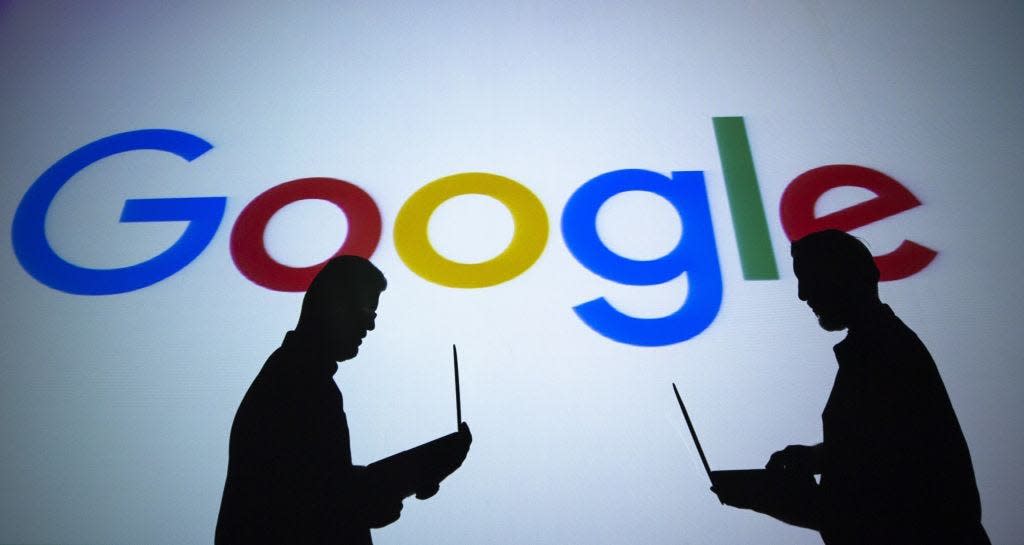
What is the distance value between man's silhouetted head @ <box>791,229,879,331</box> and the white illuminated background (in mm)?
640

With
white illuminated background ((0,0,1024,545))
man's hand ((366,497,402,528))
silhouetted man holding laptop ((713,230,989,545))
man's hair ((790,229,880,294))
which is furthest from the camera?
white illuminated background ((0,0,1024,545))

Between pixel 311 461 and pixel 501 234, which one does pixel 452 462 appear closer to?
pixel 311 461

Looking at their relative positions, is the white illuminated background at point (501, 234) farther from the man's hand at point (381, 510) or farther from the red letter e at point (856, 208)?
the man's hand at point (381, 510)

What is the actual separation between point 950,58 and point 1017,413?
1.85 meters

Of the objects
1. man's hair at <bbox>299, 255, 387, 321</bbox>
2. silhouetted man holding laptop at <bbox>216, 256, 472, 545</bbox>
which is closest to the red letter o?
man's hair at <bbox>299, 255, 387, 321</bbox>

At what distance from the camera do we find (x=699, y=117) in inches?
91.5

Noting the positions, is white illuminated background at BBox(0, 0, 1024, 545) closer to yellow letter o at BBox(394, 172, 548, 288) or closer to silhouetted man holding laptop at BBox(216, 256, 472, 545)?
yellow letter o at BBox(394, 172, 548, 288)

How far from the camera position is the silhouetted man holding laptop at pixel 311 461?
3.10 feet

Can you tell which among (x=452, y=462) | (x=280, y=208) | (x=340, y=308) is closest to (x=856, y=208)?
(x=452, y=462)

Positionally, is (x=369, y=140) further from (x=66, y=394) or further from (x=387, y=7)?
(x=66, y=394)

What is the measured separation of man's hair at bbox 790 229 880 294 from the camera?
3.70 ft

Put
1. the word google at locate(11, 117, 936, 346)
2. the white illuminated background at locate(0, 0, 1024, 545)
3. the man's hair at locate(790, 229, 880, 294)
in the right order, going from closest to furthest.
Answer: the man's hair at locate(790, 229, 880, 294)
the white illuminated background at locate(0, 0, 1024, 545)
the word google at locate(11, 117, 936, 346)

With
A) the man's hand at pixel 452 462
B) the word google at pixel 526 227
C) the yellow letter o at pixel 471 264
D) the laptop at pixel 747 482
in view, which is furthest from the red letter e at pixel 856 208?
the man's hand at pixel 452 462

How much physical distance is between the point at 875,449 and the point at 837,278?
370 millimetres
